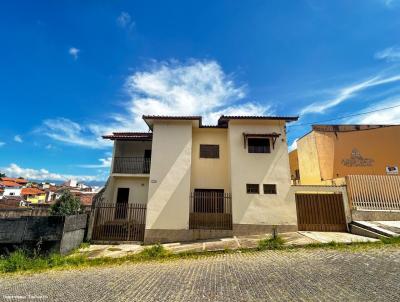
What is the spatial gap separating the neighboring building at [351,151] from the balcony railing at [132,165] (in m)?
12.5

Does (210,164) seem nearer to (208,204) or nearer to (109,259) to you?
(208,204)

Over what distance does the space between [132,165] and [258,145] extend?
8292 mm

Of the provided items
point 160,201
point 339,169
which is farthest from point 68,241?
point 339,169

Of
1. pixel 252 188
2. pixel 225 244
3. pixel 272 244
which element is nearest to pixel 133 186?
pixel 225 244

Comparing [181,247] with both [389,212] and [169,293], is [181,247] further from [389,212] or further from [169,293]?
[389,212]

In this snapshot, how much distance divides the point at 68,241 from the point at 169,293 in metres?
6.85

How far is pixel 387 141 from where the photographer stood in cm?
1523

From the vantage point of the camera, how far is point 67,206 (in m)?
11.1

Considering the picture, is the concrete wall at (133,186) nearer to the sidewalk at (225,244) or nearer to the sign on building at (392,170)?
the sidewalk at (225,244)

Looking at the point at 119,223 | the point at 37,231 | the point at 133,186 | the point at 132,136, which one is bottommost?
the point at 37,231

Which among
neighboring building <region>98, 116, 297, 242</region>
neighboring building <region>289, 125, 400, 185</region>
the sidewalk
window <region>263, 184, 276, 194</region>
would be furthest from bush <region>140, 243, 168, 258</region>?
neighboring building <region>289, 125, 400, 185</region>

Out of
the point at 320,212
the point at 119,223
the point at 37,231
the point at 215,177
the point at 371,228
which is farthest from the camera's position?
the point at 215,177

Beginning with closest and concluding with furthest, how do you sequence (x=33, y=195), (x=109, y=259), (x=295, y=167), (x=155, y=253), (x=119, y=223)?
(x=109, y=259)
(x=155, y=253)
(x=119, y=223)
(x=295, y=167)
(x=33, y=195)

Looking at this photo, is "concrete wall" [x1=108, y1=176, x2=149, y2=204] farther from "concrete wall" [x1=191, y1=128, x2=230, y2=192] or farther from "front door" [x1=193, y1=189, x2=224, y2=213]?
"front door" [x1=193, y1=189, x2=224, y2=213]
